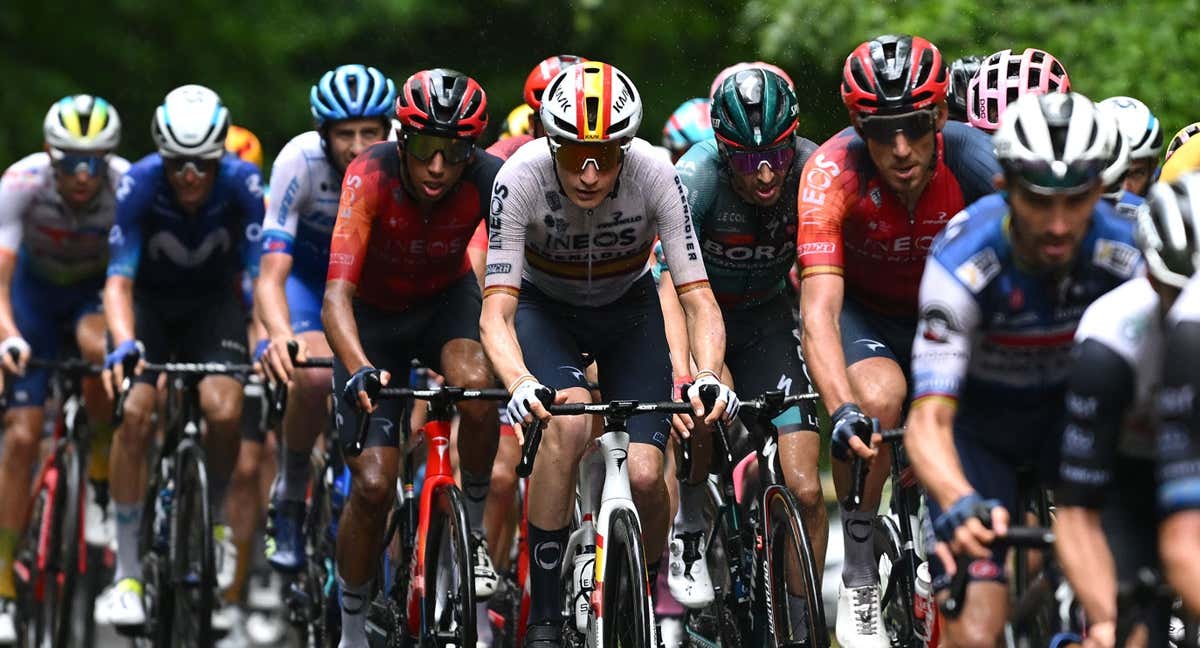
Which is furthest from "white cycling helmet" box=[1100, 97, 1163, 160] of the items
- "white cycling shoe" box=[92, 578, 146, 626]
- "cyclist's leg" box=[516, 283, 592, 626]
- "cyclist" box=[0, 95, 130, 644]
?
"cyclist" box=[0, 95, 130, 644]

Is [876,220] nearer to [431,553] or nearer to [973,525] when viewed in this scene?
[431,553]

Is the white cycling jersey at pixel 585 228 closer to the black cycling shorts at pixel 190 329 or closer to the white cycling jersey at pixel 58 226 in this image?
the black cycling shorts at pixel 190 329

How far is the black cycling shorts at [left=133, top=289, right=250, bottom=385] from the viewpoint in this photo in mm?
10578

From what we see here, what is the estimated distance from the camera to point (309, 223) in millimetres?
10219

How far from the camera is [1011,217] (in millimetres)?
6055

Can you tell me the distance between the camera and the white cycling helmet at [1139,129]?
27.7ft

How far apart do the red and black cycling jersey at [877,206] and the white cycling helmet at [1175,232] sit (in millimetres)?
2480

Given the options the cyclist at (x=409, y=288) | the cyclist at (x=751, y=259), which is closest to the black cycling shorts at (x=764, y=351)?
the cyclist at (x=751, y=259)

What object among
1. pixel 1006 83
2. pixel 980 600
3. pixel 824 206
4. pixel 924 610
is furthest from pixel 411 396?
pixel 1006 83

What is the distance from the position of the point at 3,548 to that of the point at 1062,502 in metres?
6.79

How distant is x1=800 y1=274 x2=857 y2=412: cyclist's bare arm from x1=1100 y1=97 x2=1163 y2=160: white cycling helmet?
4.87ft

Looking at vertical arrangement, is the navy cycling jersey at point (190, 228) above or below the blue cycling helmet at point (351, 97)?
below

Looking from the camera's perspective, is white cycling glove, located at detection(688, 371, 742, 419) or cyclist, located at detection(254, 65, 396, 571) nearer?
white cycling glove, located at detection(688, 371, 742, 419)

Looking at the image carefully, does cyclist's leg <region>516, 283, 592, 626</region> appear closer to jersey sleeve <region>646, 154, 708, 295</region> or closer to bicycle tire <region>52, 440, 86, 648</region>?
jersey sleeve <region>646, 154, 708, 295</region>
